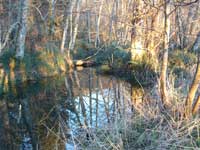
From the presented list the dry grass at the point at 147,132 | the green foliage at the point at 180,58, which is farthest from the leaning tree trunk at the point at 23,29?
the dry grass at the point at 147,132

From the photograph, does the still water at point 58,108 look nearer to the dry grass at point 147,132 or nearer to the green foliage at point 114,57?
the dry grass at point 147,132

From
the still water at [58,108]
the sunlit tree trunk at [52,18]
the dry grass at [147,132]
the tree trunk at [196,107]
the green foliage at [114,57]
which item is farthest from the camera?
the sunlit tree trunk at [52,18]

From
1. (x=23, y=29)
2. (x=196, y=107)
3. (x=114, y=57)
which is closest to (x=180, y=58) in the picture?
(x=114, y=57)

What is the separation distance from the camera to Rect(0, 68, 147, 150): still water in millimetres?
8211

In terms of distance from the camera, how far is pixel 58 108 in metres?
11.1

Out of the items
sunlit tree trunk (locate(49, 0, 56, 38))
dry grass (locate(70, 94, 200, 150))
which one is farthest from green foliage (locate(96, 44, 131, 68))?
dry grass (locate(70, 94, 200, 150))

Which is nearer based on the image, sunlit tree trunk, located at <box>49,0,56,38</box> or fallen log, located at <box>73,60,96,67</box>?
sunlit tree trunk, located at <box>49,0,56,38</box>

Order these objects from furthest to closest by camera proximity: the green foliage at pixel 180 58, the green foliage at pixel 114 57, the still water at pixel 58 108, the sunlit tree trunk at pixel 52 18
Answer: the sunlit tree trunk at pixel 52 18, the green foliage at pixel 114 57, the green foliage at pixel 180 58, the still water at pixel 58 108

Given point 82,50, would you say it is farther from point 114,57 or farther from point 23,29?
point 23,29

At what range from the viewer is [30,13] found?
19234 mm

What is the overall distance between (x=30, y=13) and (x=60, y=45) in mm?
2166

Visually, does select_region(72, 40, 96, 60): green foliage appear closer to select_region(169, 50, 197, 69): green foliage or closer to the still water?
the still water

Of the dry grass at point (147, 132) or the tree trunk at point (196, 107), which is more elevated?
the tree trunk at point (196, 107)

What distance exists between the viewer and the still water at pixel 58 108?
323 inches
